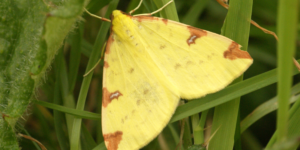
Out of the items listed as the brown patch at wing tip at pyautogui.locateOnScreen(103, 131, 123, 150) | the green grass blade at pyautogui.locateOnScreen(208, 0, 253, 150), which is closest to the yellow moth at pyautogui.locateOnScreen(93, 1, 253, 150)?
the brown patch at wing tip at pyautogui.locateOnScreen(103, 131, 123, 150)

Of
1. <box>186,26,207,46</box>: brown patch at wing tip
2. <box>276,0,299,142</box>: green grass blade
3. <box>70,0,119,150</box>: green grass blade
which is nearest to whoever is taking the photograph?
<box>276,0,299,142</box>: green grass blade

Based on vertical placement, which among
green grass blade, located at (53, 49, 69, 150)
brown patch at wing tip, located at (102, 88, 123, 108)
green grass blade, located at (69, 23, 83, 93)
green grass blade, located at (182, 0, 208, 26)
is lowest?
green grass blade, located at (53, 49, 69, 150)

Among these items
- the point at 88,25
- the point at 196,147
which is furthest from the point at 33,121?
the point at 196,147

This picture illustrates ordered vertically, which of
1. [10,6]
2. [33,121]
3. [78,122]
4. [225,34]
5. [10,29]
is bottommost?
[33,121]

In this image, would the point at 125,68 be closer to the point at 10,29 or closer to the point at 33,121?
the point at 10,29

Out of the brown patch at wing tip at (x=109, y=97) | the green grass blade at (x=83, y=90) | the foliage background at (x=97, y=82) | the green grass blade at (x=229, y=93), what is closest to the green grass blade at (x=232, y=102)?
the green grass blade at (x=229, y=93)

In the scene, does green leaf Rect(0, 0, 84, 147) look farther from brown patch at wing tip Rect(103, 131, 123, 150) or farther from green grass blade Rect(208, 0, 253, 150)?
green grass blade Rect(208, 0, 253, 150)

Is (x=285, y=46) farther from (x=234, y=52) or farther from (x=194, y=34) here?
(x=194, y=34)
